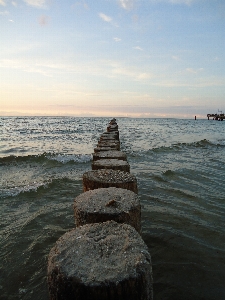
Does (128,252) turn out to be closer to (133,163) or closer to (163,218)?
(163,218)

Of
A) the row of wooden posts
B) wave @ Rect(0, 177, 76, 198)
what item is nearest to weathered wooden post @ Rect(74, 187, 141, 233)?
the row of wooden posts

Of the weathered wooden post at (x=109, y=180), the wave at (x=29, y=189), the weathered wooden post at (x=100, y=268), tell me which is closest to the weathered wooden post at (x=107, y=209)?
the weathered wooden post at (x=100, y=268)

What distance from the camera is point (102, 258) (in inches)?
59.4

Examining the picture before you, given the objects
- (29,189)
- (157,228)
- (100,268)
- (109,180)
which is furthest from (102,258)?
(29,189)

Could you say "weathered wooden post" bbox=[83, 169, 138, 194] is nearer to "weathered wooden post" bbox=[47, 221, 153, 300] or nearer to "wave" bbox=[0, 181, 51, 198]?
"weathered wooden post" bbox=[47, 221, 153, 300]

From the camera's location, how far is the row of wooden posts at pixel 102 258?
4.22ft

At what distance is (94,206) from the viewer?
2203 millimetres

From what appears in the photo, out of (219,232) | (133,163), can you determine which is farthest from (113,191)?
(133,163)

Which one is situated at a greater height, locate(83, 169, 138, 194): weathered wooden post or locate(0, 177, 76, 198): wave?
locate(83, 169, 138, 194): weathered wooden post

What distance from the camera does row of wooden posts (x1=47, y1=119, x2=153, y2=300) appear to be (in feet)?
4.22

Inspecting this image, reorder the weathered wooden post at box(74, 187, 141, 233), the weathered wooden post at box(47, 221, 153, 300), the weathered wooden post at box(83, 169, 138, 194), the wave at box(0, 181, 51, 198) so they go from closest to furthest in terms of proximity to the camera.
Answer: the weathered wooden post at box(47, 221, 153, 300) → the weathered wooden post at box(74, 187, 141, 233) → the weathered wooden post at box(83, 169, 138, 194) → the wave at box(0, 181, 51, 198)

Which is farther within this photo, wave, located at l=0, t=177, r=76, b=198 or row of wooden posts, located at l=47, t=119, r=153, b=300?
Answer: wave, located at l=0, t=177, r=76, b=198

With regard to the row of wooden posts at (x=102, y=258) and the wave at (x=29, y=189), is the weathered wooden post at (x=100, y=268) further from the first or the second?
the wave at (x=29, y=189)

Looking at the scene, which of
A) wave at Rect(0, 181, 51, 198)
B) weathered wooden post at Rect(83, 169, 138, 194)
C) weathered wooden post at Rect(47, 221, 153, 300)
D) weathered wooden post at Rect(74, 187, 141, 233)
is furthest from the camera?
wave at Rect(0, 181, 51, 198)
